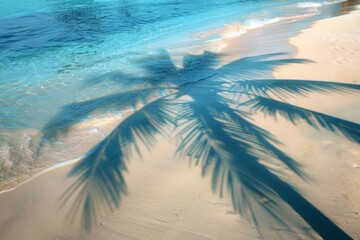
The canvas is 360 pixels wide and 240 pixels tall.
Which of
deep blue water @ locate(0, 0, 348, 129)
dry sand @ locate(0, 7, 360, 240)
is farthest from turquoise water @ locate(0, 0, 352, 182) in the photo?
dry sand @ locate(0, 7, 360, 240)

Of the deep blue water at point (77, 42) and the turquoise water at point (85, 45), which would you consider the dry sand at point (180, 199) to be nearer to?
the turquoise water at point (85, 45)

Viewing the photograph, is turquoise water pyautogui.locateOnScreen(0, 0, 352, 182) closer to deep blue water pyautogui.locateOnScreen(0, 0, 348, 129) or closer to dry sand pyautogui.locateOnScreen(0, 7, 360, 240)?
deep blue water pyautogui.locateOnScreen(0, 0, 348, 129)

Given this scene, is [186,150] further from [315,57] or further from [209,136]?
[315,57]

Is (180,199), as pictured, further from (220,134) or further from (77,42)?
(77,42)

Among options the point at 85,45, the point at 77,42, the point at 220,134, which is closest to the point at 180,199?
the point at 220,134

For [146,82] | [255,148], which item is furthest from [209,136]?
[146,82]

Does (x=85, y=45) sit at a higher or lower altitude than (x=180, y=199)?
higher
